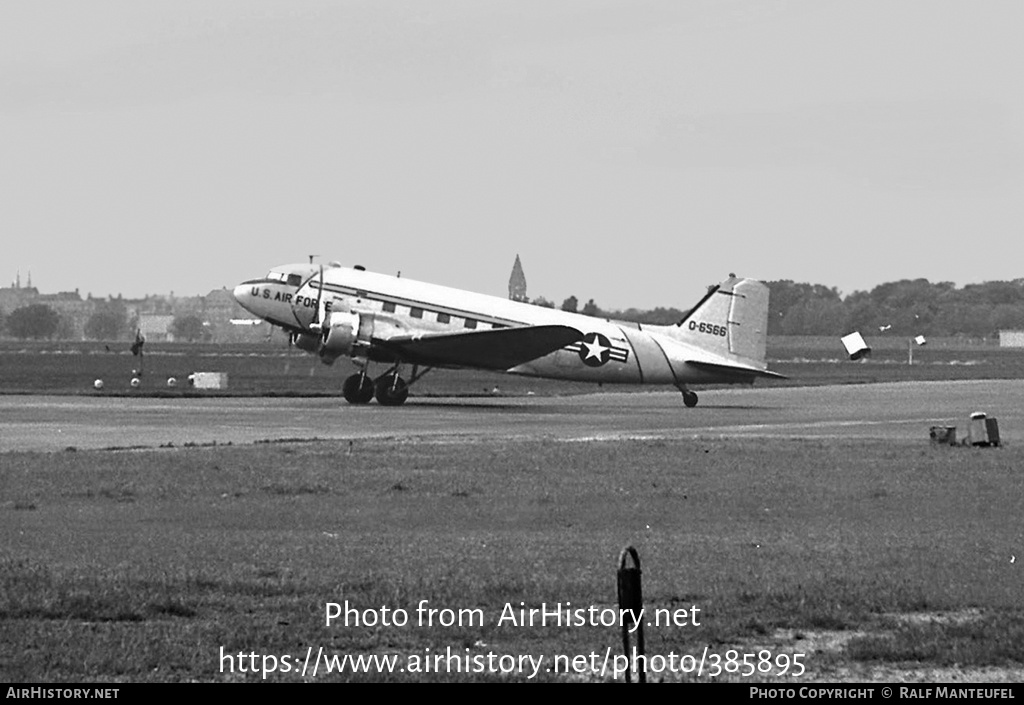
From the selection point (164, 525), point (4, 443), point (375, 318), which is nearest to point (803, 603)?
point (164, 525)

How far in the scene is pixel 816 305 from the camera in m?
153

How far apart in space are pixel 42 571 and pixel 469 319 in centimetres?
2832

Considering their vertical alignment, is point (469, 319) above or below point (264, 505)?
above

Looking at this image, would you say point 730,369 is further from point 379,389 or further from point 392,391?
point 379,389

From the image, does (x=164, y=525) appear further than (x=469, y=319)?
No

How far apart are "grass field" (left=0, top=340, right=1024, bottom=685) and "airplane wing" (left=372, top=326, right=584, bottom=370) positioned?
42.9ft

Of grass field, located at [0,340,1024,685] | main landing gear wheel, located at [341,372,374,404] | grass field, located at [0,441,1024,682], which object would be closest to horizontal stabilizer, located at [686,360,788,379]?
main landing gear wheel, located at [341,372,374,404]

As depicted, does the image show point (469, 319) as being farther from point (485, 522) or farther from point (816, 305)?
point (816, 305)

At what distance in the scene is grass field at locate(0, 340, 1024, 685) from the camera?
9078 millimetres

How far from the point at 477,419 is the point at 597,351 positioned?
707 cm

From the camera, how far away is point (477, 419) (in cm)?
3397

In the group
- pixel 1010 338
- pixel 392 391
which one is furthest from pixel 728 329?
pixel 1010 338

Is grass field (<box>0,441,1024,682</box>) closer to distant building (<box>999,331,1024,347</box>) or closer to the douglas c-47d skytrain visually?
the douglas c-47d skytrain
